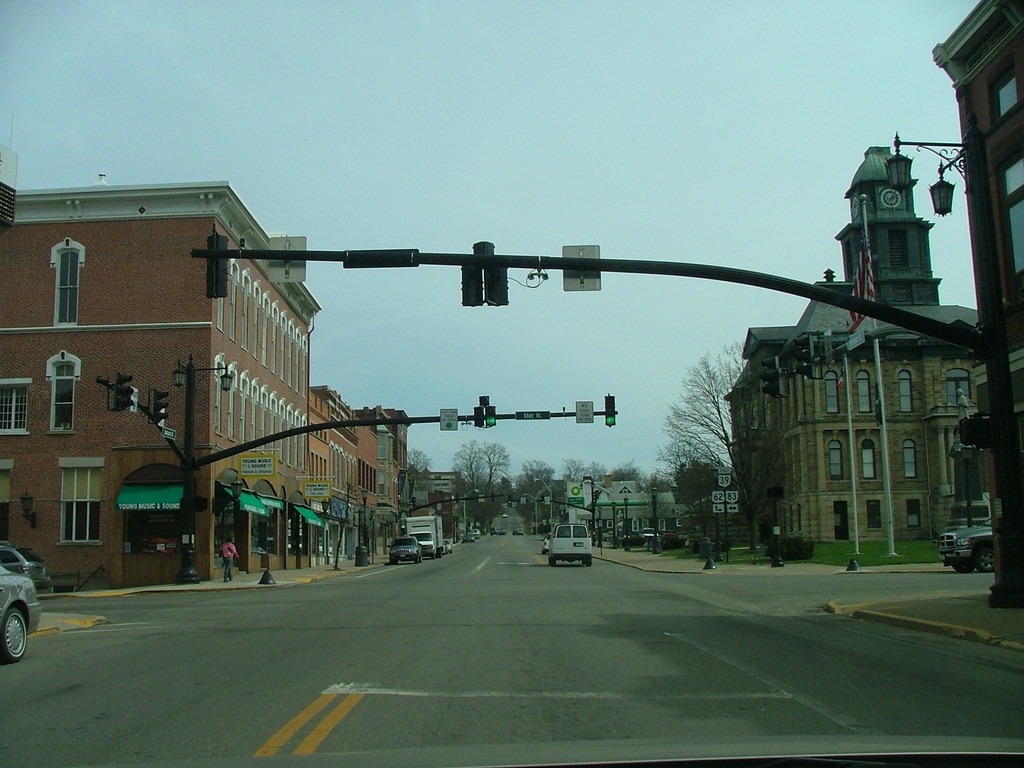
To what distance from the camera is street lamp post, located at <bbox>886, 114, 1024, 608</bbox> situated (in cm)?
1695

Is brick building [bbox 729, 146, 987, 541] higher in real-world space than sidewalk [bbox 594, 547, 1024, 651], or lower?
higher

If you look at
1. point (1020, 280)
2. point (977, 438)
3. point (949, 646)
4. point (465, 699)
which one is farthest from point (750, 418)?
point (465, 699)

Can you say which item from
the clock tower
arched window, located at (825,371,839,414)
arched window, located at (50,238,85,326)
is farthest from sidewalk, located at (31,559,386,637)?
the clock tower

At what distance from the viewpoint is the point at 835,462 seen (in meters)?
73.2

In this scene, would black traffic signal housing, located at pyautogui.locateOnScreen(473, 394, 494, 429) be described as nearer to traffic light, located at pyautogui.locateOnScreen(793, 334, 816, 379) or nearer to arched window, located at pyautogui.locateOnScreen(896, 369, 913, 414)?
traffic light, located at pyautogui.locateOnScreen(793, 334, 816, 379)

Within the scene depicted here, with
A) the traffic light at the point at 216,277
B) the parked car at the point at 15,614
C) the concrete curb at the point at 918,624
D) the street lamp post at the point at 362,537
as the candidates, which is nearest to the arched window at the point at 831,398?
the street lamp post at the point at 362,537

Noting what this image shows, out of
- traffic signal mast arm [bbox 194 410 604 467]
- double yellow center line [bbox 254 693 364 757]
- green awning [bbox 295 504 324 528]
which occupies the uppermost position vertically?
traffic signal mast arm [bbox 194 410 604 467]

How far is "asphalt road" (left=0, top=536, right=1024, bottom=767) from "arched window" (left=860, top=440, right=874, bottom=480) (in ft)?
185

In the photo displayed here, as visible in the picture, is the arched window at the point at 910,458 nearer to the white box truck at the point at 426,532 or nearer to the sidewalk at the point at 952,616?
the white box truck at the point at 426,532

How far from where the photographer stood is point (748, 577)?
33.4 metres

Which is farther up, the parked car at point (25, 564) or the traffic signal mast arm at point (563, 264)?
the traffic signal mast arm at point (563, 264)

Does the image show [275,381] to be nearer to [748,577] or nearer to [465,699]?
[748,577]

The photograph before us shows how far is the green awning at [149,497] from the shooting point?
1432 inches

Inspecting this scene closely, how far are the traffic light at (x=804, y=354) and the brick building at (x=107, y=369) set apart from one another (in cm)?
2231
